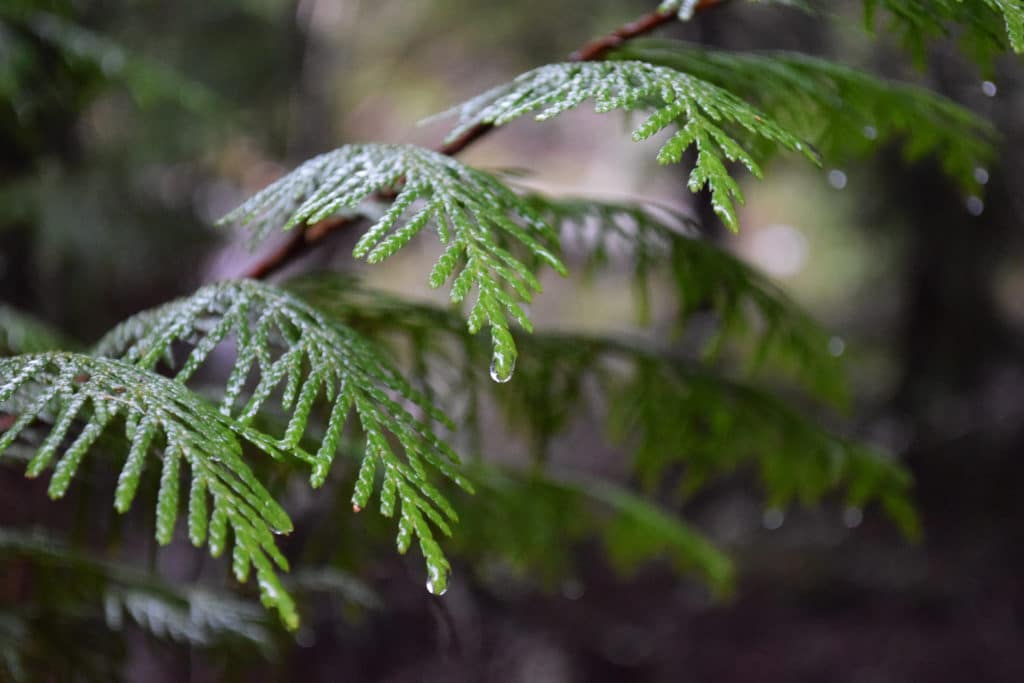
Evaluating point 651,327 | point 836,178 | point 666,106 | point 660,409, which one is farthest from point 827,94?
point 651,327

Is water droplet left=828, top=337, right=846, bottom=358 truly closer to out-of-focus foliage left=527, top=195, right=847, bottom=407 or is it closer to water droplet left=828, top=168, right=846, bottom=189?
out-of-focus foliage left=527, top=195, right=847, bottom=407

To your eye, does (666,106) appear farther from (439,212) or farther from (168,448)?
(168,448)

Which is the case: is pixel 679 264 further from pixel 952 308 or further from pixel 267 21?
pixel 267 21

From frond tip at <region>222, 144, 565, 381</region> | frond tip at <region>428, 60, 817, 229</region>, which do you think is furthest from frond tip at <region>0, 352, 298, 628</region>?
frond tip at <region>428, 60, 817, 229</region>

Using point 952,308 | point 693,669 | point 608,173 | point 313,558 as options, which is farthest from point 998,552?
point 608,173

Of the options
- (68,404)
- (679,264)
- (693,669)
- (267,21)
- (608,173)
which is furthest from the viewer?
(608,173)

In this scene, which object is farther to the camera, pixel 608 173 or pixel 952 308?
pixel 608 173
